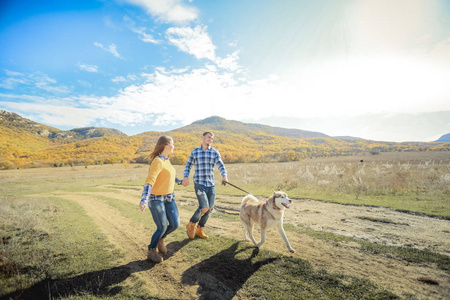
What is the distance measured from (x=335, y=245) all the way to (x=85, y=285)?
6.59m

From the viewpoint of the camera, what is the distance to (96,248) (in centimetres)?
562

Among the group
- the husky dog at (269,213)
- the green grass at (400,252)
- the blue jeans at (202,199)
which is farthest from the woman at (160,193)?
the green grass at (400,252)

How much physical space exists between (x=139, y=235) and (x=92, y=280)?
253 centimetres

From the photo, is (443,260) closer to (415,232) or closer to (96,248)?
→ (415,232)

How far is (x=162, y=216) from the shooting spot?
4.42m

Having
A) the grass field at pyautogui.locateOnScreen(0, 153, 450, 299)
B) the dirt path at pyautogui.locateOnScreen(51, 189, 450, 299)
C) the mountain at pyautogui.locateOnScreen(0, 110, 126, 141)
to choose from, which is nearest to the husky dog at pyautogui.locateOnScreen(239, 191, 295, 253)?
the grass field at pyautogui.locateOnScreen(0, 153, 450, 299)

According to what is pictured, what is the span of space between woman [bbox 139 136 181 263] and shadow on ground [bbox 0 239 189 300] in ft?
2.10

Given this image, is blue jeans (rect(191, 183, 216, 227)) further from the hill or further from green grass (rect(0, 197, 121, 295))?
the hill

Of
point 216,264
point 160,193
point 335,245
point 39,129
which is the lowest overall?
point 335,245

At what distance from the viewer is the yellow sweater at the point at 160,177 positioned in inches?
168

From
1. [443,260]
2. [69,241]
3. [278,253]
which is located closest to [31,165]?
[69,241]

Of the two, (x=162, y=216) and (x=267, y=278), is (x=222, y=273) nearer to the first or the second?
(x=267, y=278)

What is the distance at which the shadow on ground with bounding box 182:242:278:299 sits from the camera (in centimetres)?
367

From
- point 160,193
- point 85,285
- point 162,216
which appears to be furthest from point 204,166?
point 85,285
